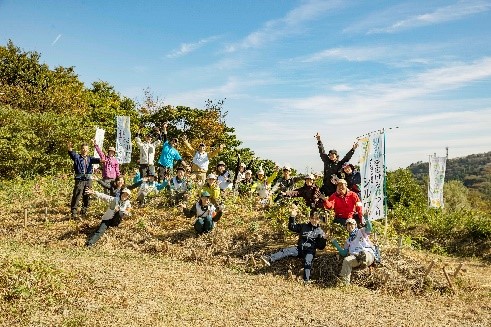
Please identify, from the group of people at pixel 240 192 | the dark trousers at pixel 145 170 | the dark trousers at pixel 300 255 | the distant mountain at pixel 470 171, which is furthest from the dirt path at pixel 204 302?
the distant mountain at pixel 470 171

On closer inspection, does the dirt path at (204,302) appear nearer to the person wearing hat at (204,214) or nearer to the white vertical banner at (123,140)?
the person wearing hat at (204,214)

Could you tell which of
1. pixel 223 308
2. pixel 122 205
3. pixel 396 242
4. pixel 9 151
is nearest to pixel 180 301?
pixel 223 308

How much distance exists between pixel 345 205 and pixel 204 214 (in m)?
3.40

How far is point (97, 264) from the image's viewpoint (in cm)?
858

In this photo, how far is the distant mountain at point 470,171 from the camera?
102750mm

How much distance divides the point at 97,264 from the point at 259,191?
595 centimetres

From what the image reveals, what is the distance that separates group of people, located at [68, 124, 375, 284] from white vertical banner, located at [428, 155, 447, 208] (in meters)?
Result: 7.31

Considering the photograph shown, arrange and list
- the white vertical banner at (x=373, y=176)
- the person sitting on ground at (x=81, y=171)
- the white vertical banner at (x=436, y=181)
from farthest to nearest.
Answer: the white vertical banner at (x=436, y=181) → the person sitting on ground at (x=81, y=171) → the white vertical banner at (x=373, y=176)

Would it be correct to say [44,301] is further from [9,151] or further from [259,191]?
[9,151]

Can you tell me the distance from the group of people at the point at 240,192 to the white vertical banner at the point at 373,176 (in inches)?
9.1

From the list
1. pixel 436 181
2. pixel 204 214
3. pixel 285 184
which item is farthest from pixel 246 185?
pixel 436 181

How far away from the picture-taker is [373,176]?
9367mm

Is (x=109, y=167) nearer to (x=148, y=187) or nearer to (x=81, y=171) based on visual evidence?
(x=81, y=171)

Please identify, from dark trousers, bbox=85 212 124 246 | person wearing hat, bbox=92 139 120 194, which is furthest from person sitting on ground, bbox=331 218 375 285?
person wearing hat, bbox=92 139 120 194
